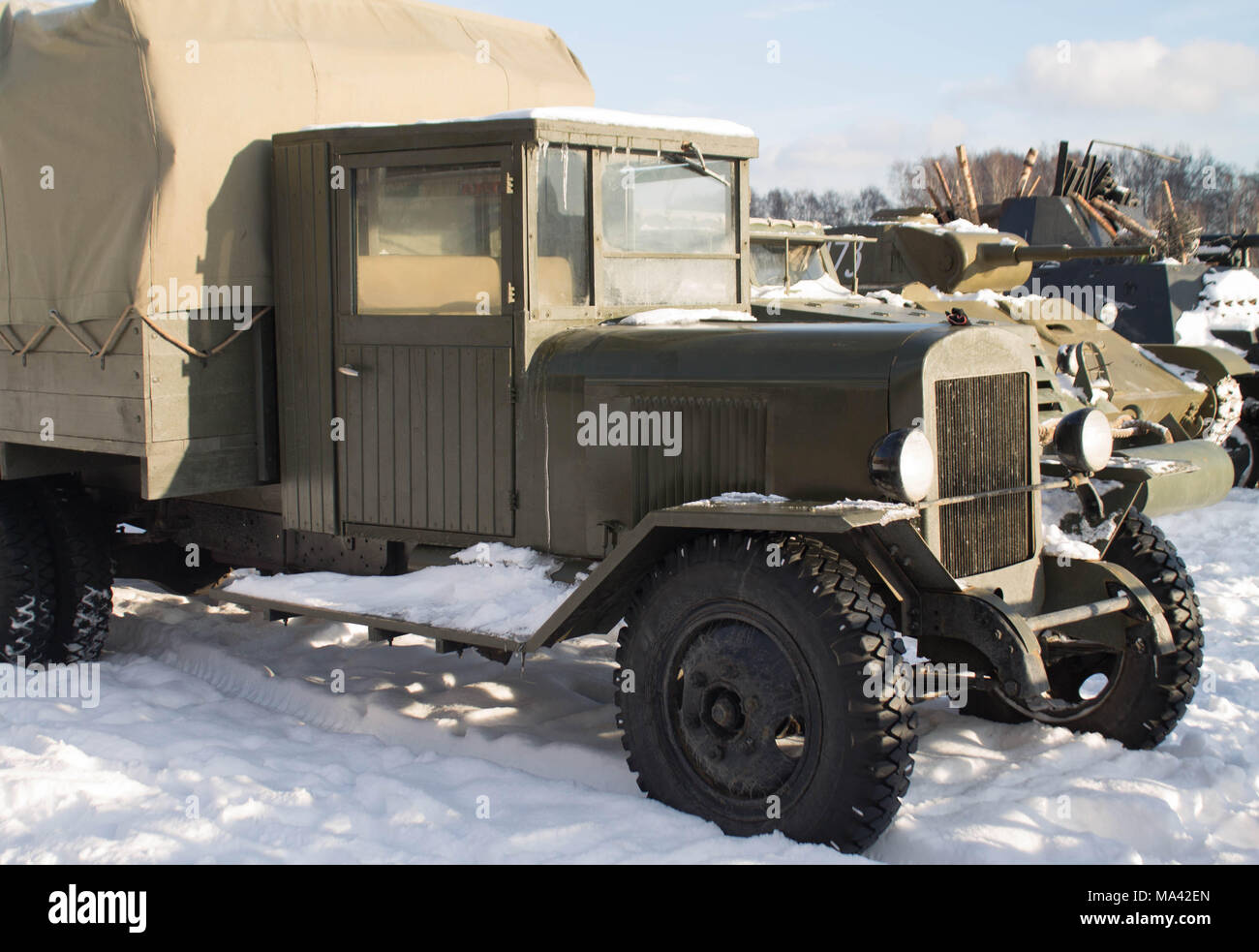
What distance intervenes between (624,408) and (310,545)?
6.11ft

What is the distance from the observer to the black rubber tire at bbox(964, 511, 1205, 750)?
478cm

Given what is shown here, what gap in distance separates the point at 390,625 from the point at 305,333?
1368mm

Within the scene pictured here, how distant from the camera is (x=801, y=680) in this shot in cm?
391

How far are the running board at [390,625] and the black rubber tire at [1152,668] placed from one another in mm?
2287

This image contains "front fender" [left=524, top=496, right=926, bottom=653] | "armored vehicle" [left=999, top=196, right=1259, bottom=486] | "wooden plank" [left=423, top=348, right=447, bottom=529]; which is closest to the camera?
"front fender" [left=524, top=496, right=926, bottom=653]

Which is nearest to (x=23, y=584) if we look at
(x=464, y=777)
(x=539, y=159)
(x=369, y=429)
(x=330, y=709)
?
(x=330, y=709)

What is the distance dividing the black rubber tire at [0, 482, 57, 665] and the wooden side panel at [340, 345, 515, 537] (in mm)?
1665

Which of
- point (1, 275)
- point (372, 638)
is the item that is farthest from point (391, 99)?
point (372, 638)

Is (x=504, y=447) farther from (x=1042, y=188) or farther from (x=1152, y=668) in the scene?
(x=1042, y=188)

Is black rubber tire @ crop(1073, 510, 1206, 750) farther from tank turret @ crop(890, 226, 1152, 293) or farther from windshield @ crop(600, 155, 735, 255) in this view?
tank turret @ crop(890, 226, 1152, 293)

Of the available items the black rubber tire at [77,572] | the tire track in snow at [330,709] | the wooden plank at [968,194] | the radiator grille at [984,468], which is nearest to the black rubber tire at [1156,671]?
the radiator grille at [984,468]

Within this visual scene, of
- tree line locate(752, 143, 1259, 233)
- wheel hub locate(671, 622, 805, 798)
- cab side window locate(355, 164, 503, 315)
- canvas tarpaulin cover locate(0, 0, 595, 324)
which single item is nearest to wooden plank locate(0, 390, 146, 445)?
canvas tarpaulin cover locate(0, 0, 595, 324)

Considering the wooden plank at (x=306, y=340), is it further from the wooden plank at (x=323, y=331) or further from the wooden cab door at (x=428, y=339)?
the wooden cab door at (x=428, y=339)

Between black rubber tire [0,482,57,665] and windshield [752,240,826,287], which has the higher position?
windshield [752,240,826,287]
